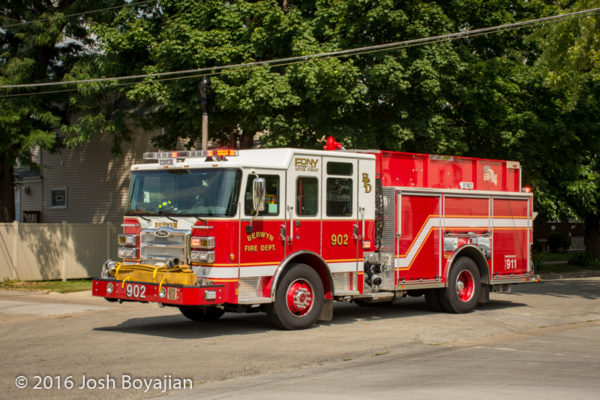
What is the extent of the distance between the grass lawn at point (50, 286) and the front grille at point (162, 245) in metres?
9.04

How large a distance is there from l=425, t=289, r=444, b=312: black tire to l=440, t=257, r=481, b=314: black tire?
10cm

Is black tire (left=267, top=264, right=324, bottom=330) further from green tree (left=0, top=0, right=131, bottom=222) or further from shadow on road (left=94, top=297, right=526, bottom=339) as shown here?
green tree (left=0, top=0, right=131, bottom=222)

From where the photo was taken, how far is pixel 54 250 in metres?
23.5

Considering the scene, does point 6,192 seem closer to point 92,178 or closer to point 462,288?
point 92,178

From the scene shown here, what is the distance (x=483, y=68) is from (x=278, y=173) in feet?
41.6

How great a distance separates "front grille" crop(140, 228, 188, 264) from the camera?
37.8 feet

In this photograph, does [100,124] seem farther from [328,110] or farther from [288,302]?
[288,302]

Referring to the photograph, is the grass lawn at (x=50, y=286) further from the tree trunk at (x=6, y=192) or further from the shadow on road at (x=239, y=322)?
the shadow on road at (x=239, y=322)

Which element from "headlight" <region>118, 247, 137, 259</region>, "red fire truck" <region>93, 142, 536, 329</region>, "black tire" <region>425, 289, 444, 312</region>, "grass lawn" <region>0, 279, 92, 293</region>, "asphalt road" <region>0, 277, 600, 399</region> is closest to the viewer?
"asphalt road" <region>0, 277, 600, 399</region>

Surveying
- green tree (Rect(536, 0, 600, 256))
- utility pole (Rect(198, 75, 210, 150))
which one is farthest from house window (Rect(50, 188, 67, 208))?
green tree (Rect(536, 0, 600, 256))

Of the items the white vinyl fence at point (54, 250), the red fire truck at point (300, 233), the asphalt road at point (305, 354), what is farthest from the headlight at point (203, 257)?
the white vinyl fence at point (54, 250)

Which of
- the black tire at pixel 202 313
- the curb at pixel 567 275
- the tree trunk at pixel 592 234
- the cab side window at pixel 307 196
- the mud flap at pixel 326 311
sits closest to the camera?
the cab side window at pixel 307 196

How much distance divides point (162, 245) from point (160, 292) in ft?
2.92

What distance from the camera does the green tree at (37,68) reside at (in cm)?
2430
